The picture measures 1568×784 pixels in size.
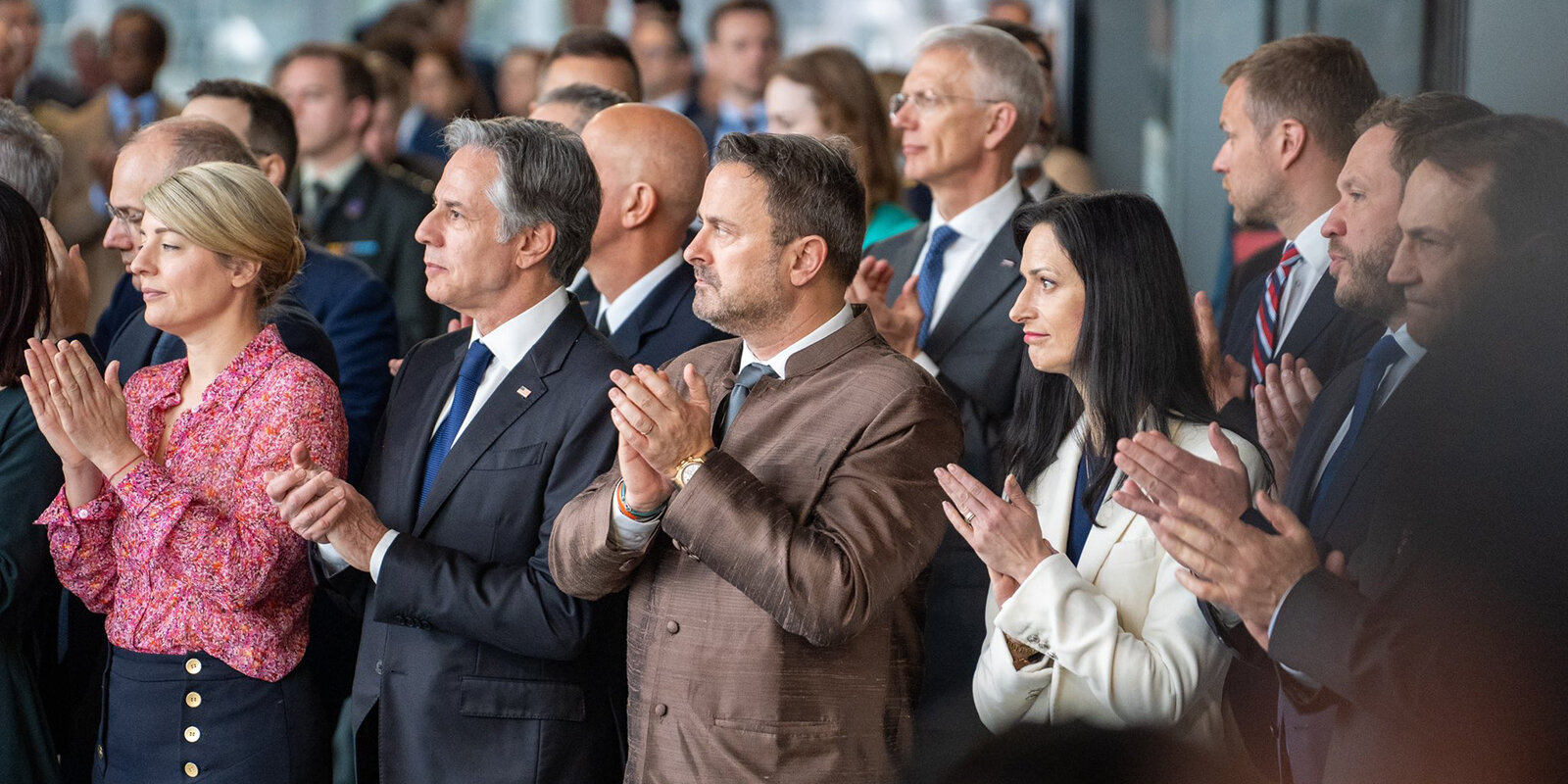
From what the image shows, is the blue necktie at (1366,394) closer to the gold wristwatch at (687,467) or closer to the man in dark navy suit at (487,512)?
the gold wristwatch at (687,467)

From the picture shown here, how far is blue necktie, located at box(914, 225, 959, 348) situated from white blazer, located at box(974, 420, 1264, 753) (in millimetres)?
1079

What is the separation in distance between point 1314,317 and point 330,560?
1.86m

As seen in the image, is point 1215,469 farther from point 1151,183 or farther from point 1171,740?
point 1151,183

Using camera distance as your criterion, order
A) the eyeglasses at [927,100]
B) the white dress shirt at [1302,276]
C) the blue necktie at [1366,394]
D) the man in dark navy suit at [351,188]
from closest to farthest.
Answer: the blue necktie at [1366,394] → the white dress shirt at [1302,276] → the eyeglasses at [927,100] → the man in dark navy suit at [351,188]

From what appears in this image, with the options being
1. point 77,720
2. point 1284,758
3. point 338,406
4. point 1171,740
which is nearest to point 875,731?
point 1284,758

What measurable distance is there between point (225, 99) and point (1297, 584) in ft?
10.7

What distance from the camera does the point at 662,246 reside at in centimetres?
356

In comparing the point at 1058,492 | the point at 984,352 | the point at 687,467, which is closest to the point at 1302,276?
the point at 984,352

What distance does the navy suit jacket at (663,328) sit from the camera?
11.1ft

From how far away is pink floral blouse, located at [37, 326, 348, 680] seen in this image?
8.96ft

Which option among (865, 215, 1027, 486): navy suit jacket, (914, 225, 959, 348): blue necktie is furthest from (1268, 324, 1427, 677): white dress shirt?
(914, 225, 959, 348): blue necktie

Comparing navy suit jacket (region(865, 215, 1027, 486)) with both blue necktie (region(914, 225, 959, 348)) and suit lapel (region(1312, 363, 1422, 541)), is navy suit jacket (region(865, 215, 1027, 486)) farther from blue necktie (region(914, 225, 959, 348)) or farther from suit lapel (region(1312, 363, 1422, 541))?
suit lapel (region(1312, 363, 1422, 541))

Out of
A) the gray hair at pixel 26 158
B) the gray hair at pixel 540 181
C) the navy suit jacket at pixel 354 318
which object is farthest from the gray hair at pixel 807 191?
the gray hair at pixel 26 158

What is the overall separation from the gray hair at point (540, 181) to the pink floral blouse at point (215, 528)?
459 millimetres
